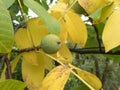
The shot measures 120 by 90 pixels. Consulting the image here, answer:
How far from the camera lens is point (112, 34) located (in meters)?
0.66

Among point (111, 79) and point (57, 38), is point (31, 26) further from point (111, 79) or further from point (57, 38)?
point (111, 79)

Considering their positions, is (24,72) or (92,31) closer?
(24,72)

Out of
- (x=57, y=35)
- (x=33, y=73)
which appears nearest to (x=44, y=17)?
(x=57, y=35)

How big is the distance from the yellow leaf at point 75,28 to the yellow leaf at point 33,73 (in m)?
0.09

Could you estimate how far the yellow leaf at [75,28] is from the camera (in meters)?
0.78

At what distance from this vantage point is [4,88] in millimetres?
655

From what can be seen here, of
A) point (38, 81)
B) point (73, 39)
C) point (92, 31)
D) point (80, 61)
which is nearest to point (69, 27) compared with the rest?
point (73, 39)

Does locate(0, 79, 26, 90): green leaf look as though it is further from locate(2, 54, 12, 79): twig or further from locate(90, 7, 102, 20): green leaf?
locate(90, 7, 102, 20): green leaf

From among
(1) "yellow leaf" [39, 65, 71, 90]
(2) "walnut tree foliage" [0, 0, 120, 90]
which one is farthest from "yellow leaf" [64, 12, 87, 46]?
(1) "yellow leaf" [39, 65, 71, 90]

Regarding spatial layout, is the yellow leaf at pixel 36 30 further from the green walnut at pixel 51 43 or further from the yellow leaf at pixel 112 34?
the yellow leaf at pixel 112 34

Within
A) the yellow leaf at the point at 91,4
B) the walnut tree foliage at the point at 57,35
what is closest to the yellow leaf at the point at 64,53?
the walnut tree foliage at the point at 57,35

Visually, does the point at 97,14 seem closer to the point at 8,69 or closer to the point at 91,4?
the point at 91,4

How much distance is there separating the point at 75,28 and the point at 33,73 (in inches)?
5.7

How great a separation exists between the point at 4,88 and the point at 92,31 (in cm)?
50
